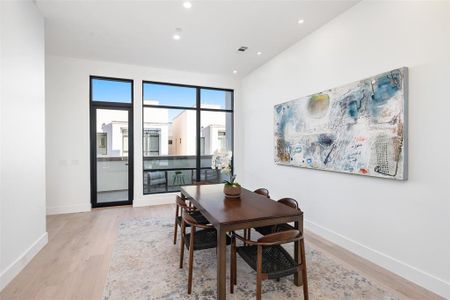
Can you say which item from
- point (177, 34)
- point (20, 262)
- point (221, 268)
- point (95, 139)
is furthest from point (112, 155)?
point (221, 268)

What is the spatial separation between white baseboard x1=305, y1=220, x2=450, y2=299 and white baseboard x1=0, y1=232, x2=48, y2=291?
397 centimetres

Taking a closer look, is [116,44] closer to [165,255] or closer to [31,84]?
[31,84]

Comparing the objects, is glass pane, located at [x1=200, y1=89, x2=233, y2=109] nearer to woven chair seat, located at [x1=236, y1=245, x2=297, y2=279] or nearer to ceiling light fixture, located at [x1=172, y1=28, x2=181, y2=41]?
ceiling light fixture, located at [x1=172, y1=28, x2=181, y2=41]

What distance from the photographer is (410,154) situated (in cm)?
237

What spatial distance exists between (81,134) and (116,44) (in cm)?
212

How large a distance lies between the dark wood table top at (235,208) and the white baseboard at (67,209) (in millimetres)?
3067

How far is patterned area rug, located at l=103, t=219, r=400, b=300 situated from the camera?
7.02 feet

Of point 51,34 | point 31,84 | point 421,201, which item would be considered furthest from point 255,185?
point 51,34

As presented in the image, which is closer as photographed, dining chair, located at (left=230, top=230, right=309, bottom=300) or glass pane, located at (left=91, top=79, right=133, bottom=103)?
dining chair, located at (left=230, top=230, right=309, bottom=300)

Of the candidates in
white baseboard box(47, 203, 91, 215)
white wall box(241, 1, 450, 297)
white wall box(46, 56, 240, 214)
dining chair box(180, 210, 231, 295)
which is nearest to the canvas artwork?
white wall box(241, 1, 450, 297)

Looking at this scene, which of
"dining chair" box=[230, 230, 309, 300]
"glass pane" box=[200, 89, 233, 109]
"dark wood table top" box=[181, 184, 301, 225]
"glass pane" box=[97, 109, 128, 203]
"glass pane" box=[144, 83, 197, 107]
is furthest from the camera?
"glass pane" box=[200, 89, 233, 109]

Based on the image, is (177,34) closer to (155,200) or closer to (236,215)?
(236,215)

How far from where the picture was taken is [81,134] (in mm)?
4879

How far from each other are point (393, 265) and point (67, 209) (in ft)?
18.8
